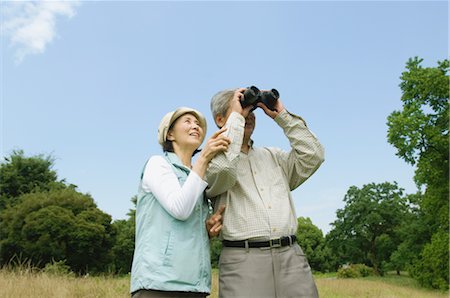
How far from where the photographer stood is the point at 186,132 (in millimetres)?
2348

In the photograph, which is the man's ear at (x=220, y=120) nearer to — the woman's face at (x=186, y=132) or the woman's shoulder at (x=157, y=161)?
Answer: the woman's face at (x=186, y=132)

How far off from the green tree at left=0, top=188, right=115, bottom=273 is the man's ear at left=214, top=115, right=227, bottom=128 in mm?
14241

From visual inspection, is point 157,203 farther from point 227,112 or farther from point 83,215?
point 83,215

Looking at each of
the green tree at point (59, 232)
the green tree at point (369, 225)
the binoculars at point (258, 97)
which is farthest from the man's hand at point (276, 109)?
the green tree at point (369, 225)

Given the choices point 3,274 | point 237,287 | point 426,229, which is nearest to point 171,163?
point 237,287

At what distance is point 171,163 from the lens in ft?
7.20

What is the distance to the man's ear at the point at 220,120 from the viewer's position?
2.55 meters

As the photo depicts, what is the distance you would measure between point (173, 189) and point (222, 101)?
0.75 metres

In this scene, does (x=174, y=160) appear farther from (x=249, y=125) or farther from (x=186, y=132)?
(x=249, y=125)

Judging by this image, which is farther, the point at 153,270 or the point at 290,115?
the point at 290,115

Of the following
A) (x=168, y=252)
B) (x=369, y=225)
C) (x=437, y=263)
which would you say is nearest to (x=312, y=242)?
(x=369, y=225)

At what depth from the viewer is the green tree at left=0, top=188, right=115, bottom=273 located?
603 inches

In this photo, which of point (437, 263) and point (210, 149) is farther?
point (437, 263)

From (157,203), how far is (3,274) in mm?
6524
